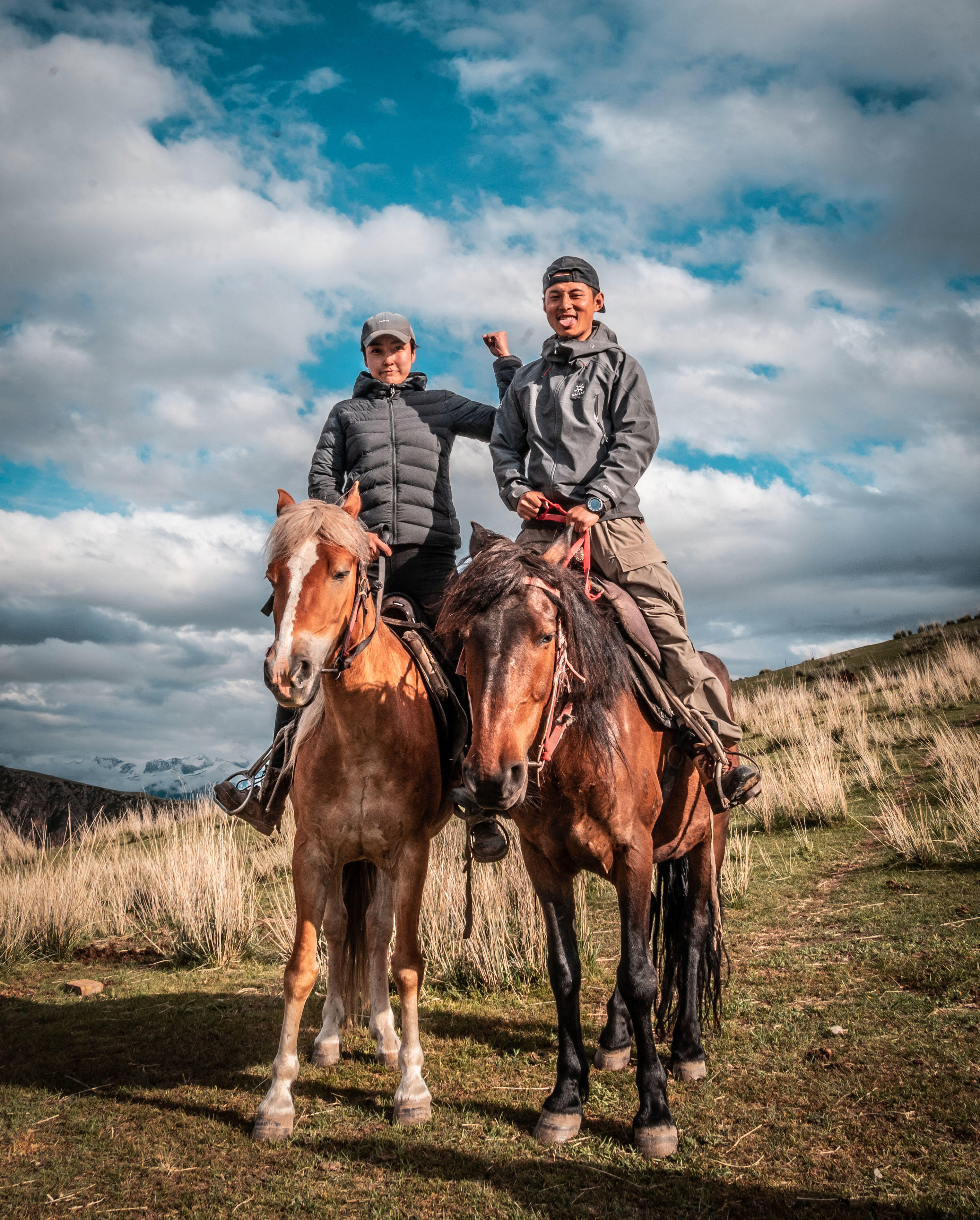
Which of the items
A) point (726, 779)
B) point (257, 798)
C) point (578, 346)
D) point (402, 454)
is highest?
point (578, 346)

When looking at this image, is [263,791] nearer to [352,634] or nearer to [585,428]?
[352,634]

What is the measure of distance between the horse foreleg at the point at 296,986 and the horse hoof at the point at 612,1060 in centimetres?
176

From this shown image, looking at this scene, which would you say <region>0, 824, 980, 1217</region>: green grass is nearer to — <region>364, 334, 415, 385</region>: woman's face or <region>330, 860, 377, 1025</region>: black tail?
<region>330, 860, 377, 1025</region>: black tail

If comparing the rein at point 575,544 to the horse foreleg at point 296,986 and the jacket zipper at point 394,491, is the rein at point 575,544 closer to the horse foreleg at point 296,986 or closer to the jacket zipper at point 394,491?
the jacket zipper at point 394,491

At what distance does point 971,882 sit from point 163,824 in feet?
44.0

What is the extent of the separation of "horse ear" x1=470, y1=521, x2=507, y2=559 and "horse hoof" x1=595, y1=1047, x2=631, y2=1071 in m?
3.08

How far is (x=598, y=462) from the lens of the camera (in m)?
4.68

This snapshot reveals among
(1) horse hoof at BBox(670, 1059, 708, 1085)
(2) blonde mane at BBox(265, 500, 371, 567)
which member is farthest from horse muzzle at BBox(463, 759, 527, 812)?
(1) horse hoof at BBox(670, 1059, 708, 1085)

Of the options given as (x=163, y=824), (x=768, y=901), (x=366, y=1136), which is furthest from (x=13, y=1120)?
(x=163, y=824)

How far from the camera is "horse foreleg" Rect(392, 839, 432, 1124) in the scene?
410cm

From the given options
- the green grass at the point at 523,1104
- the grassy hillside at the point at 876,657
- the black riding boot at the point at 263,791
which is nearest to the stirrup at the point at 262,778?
the black riding boot at the point at 263,791

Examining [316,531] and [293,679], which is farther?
[316,531]

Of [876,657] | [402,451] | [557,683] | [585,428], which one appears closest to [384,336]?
[402,451]

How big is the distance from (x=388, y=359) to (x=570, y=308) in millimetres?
1521
